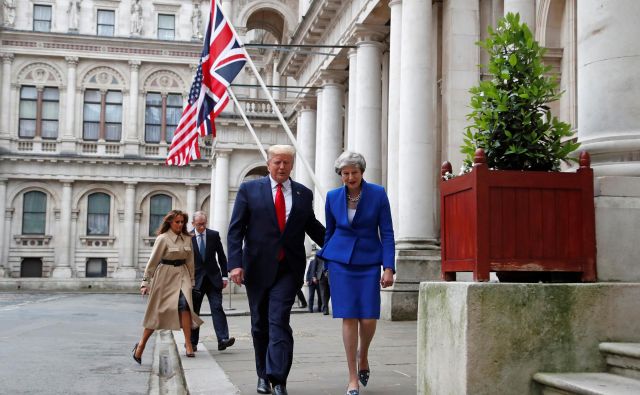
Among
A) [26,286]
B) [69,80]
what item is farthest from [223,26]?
[69,80]

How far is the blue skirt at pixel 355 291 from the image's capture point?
250 inches

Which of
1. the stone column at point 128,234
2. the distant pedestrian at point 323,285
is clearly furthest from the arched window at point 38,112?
the distant pedestrian at point 323,285

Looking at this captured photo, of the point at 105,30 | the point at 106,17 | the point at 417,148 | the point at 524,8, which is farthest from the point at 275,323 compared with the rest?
the point at 106,17

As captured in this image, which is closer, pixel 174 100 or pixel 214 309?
pixel 214 309

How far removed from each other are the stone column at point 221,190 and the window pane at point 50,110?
17.3 metres

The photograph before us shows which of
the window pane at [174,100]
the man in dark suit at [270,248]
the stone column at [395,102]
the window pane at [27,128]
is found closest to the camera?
the man in dark suit at [270,248]

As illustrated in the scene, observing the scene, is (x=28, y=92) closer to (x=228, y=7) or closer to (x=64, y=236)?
(x=64, y=236)

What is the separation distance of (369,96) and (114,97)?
34.4 meters

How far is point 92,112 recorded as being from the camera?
5159 centimetres

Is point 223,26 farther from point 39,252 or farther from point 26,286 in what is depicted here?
point 39,252

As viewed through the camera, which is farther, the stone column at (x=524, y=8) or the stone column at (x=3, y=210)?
the stone column at (x=3, y=210)

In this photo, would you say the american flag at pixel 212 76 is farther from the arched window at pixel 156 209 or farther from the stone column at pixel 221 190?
the arched window at pixel 156 209

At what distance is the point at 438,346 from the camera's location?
200 inches

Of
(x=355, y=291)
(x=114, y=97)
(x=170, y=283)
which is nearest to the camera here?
(x=355, y=291)
